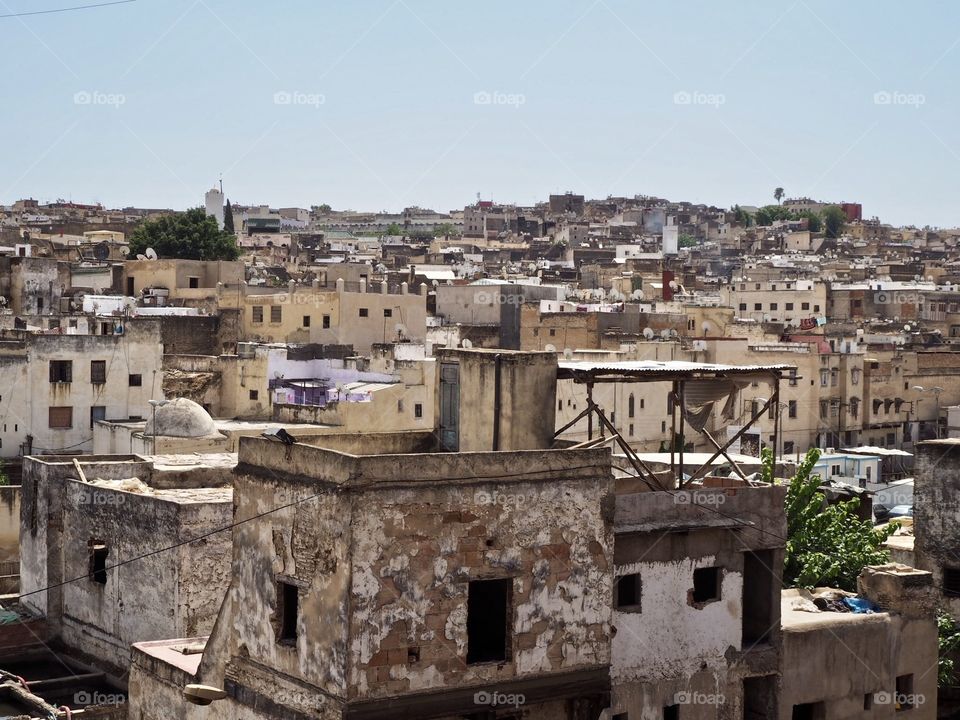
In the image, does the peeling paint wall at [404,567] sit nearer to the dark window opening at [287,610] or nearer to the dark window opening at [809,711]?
the dark window opening at [287,610]

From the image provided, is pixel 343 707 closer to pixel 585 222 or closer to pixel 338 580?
pixel 338 580

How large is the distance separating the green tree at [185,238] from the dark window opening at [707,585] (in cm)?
5295

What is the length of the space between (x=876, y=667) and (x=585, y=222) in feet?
369

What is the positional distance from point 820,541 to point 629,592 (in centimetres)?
723

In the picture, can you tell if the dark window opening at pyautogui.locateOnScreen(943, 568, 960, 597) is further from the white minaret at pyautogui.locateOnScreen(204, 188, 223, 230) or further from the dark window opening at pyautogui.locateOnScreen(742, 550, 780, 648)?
the white minaret at pyautogui.locateOnScreen(204, 188, 223, 230)

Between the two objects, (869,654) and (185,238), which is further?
(185,238)

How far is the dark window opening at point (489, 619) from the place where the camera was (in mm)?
12164

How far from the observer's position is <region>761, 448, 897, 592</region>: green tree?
19641 millimetres

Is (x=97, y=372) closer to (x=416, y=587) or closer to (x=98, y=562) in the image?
(x=98, y=562)

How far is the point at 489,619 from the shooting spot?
12.3 meters

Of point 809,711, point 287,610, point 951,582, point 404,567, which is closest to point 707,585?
point 809,711

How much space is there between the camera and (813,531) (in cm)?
2075

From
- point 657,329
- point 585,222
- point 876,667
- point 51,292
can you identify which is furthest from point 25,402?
point 585,222

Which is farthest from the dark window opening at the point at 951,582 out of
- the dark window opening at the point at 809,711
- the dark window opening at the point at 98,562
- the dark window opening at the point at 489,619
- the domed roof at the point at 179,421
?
the domed roof at the point at 179,421
